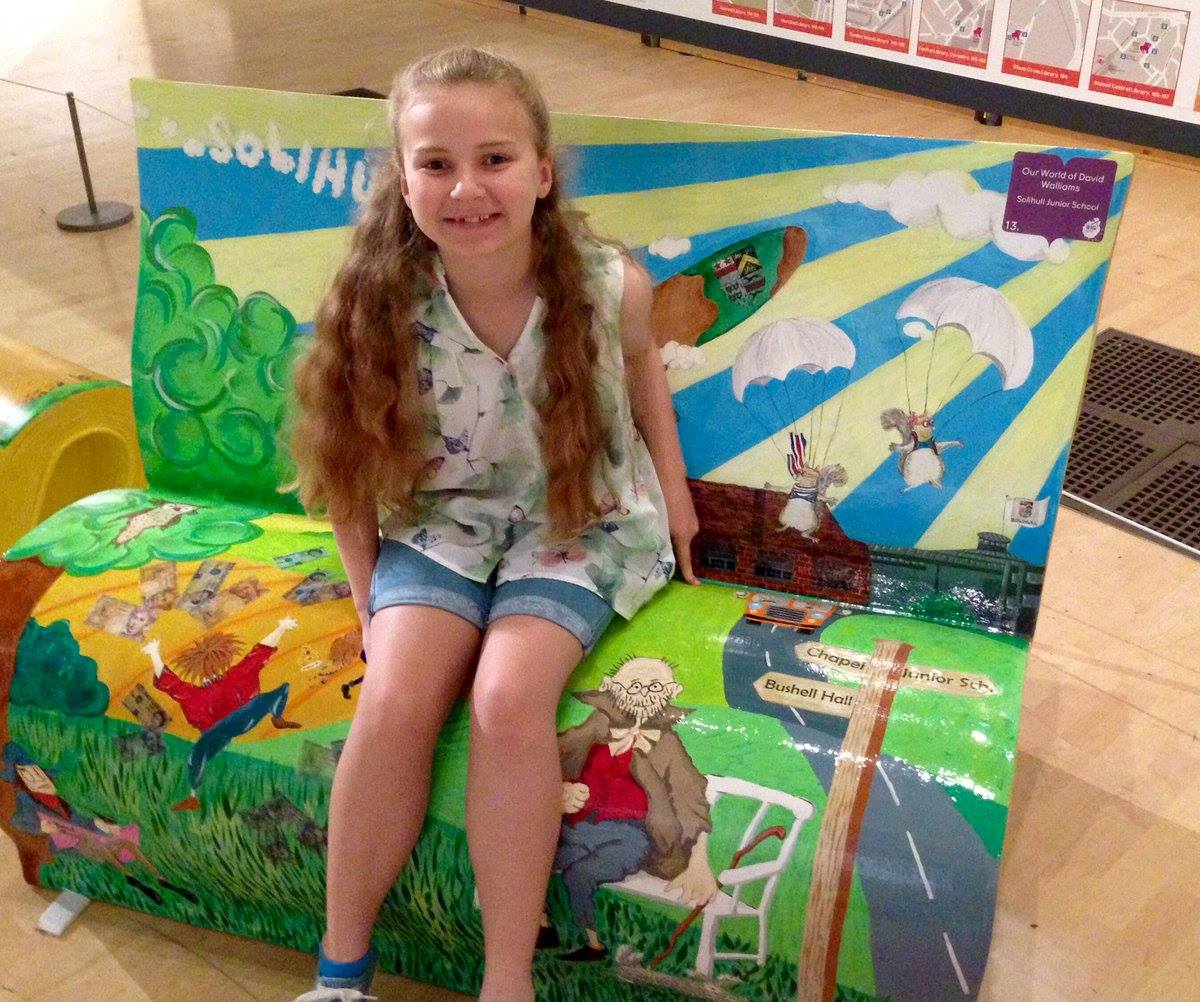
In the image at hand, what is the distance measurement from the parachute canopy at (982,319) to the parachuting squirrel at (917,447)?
11 centimetres

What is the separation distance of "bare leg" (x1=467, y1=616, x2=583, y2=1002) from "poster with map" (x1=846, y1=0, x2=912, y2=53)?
3805 millimetres

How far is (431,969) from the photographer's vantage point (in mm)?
1735

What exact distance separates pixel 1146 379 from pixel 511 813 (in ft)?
7.18

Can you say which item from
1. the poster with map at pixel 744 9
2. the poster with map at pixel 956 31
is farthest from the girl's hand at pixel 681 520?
the poster with map at pixel 744 9

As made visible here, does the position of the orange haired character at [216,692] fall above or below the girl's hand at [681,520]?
below

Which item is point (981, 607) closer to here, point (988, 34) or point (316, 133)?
point (316, 133)

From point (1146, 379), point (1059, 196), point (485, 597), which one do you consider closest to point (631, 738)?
point (485, 597)

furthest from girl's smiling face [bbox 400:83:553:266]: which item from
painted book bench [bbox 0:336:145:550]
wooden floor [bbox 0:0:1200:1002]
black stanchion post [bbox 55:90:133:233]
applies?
black stanchion post [bbox 55:90:133:233]

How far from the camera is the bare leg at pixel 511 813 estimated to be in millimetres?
1486

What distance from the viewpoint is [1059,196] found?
168cm

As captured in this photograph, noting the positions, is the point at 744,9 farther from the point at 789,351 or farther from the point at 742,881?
the point at 742,881

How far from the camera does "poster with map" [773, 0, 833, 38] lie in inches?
196

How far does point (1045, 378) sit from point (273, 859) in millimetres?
1108

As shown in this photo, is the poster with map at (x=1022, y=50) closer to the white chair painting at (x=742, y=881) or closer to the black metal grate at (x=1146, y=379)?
the black metal grate at (x=1146, y=379)
